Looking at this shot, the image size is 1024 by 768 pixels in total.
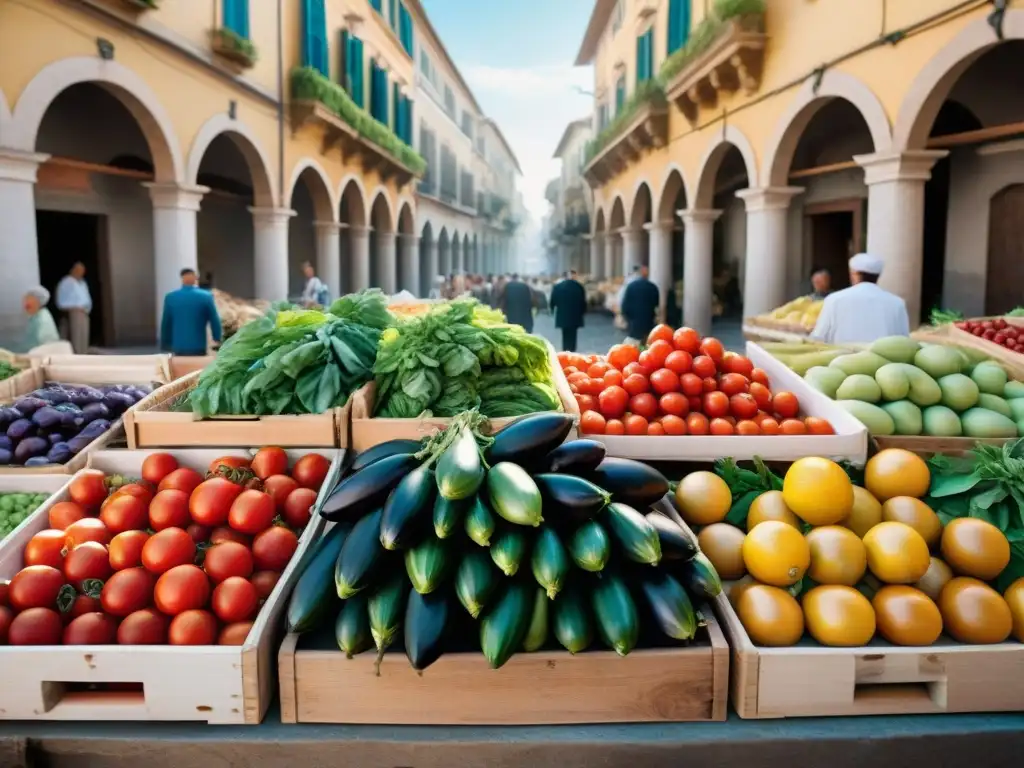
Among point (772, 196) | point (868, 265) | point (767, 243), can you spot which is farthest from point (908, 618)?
point (772, 196)

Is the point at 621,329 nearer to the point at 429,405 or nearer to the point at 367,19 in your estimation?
the point at 367,19

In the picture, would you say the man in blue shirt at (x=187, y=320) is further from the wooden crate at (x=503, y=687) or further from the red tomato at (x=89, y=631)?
the wooden crate at (x=503, y=687)

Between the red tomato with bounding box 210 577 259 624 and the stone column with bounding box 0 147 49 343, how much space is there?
7.05 metres

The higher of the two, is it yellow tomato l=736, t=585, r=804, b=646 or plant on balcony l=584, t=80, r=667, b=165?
plant on balcony l=584, t=80, r=667, b=165

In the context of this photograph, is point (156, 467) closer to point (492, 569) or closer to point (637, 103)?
point (492, 569)

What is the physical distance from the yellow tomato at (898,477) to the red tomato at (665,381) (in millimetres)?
964

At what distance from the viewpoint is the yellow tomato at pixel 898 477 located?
259cm

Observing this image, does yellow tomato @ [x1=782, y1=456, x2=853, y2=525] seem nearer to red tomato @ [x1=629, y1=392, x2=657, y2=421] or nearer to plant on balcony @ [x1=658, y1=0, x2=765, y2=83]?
red tomato @ [x1=629, y1=392, x2=657, y2=421]

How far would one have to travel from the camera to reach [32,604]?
2180 millimetres

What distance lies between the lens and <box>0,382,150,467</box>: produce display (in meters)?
3.38

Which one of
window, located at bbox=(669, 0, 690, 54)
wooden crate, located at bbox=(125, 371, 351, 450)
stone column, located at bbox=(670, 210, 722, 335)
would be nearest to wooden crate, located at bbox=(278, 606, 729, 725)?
wooden crate, located at bbox=(125, 371, 351, 450)

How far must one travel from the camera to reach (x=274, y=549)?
2.38m

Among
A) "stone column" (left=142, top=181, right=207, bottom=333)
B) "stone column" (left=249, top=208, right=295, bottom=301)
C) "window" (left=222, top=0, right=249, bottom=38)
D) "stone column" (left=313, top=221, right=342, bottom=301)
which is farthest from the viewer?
"stone column" (left=313, top=221, right=342, bottom=301)

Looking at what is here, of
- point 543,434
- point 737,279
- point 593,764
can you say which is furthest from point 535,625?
point 737,279
